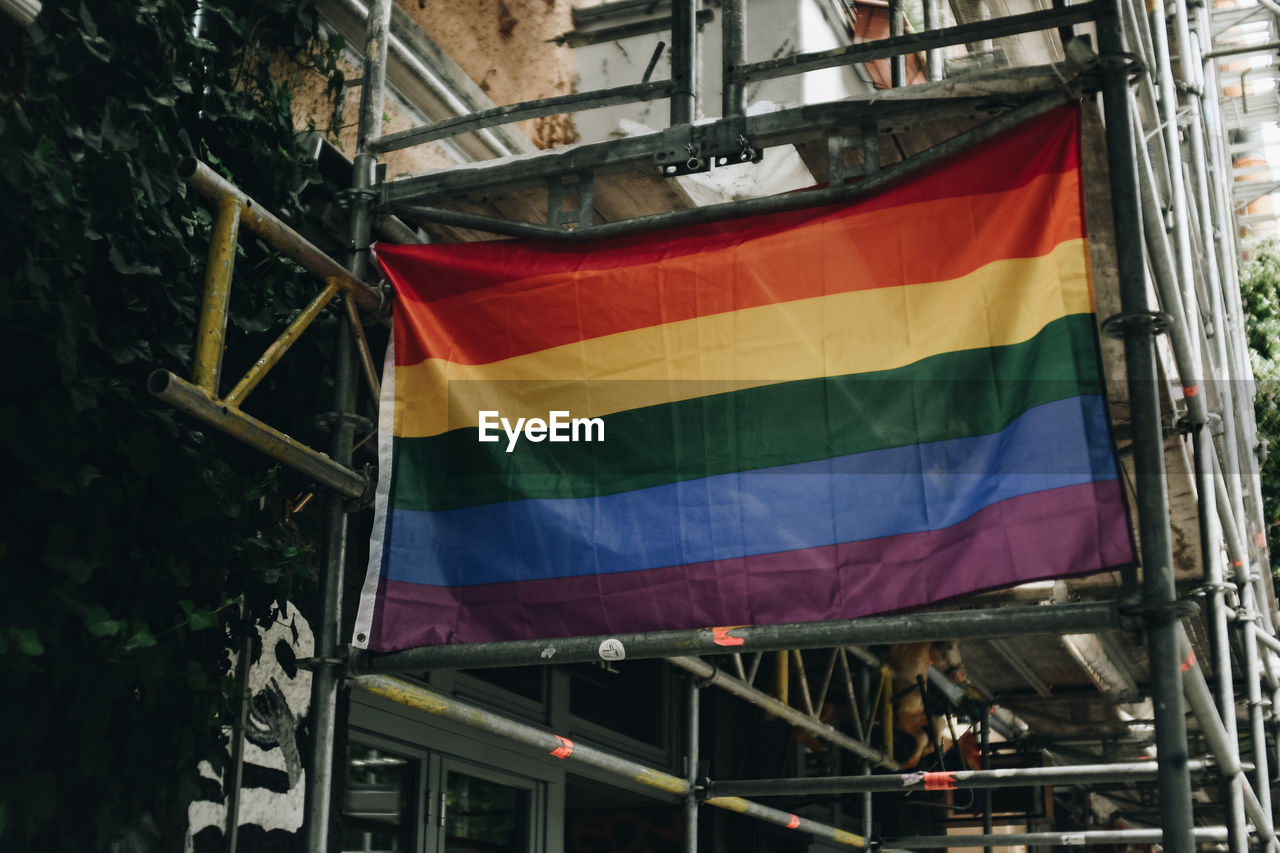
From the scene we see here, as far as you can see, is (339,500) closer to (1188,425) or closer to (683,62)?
(683,62)

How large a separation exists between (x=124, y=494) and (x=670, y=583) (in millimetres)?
1628

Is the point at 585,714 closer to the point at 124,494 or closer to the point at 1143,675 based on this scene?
the point at 124,494

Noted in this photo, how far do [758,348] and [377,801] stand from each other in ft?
8.73

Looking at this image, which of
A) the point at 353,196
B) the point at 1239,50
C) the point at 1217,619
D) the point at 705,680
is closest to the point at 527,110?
the point at 353,196

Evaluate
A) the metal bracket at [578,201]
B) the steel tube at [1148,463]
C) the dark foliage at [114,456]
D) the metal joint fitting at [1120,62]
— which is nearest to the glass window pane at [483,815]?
the dark foliage at [114,456]

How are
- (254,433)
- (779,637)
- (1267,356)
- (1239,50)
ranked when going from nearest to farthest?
(779,637) → (254,433) → (1239,50) → (1267,356)

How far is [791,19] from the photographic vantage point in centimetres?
789

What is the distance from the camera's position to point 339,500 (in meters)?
4.45

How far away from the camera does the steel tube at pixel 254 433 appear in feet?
11.8

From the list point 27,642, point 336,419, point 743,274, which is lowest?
point 27,642

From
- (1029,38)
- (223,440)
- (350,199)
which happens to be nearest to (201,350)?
(223,440)

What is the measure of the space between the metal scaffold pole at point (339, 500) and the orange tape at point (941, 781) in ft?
10.4

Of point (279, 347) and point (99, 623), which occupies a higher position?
point (279, 347)

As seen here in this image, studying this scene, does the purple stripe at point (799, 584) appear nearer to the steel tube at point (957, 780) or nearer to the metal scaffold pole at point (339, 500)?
the metal scaffold pole at point (339, 500)
